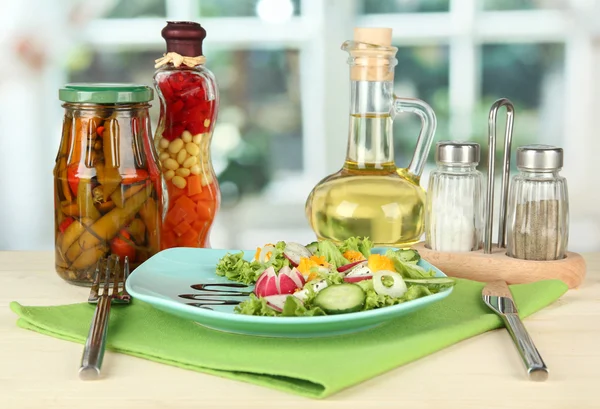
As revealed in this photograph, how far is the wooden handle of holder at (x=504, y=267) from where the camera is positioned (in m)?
1.18

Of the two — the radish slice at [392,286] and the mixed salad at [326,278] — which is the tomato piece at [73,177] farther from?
the radish slice at [392,286]

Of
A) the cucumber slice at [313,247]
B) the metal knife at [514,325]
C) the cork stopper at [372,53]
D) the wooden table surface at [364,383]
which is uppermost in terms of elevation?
the cork stopper at [372,53]

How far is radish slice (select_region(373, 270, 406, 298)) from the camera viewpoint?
0.93m

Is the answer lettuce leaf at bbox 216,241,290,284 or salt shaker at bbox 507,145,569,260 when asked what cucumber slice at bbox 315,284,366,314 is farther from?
salt shaker at bbox 507,145,569,260

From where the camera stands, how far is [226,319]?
2.86ft

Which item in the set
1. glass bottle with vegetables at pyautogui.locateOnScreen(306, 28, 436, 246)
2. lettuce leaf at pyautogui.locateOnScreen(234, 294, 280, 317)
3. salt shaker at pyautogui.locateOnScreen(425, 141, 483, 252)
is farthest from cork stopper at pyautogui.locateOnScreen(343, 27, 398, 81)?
lettuce leaf at pyautogui.locateOnScreen(234, 294, 280, 317)

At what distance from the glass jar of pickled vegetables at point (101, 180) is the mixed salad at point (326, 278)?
147 mm

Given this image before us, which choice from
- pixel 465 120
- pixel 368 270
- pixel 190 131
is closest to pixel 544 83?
pixel 465 120

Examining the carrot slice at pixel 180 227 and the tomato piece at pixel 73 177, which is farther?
the carrot slice at pixel 180 227

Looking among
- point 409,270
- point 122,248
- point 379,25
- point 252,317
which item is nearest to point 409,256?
point 409,270

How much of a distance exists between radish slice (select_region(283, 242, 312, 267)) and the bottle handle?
257 millimetres

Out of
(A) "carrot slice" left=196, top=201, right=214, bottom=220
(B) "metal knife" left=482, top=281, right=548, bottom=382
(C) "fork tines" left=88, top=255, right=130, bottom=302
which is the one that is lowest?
(B) "metal knife" left=482, top=281, right=548, bottom=382

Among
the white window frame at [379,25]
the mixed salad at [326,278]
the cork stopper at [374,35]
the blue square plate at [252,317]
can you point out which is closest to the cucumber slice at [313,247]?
the mixed salad at [326,278]

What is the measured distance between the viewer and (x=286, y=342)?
0.90m
